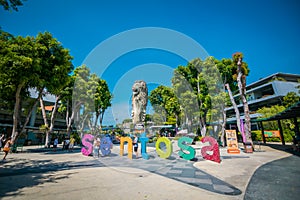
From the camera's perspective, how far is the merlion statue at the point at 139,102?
2078 cm

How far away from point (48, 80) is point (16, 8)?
31.4ft

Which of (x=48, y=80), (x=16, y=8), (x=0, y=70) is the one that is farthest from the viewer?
(x=48, y=80)

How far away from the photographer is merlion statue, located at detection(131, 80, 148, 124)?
2078 cm

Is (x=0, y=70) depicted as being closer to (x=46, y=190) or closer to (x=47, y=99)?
(x=46, y=190)

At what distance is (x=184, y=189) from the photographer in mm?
4688

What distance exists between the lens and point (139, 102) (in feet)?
68.9

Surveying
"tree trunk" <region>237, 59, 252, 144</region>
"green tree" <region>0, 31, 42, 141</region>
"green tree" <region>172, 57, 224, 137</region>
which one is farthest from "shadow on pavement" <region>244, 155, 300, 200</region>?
"green tree" <region>0, 31, 42, 141</region>

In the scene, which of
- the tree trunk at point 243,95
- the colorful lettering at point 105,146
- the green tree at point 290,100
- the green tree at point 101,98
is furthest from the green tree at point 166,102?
the colorful lettering at point 105,146

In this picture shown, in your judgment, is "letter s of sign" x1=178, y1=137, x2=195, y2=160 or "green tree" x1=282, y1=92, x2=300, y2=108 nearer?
"letter s of sign" x1=178, y1=137, x2=195, y2=160

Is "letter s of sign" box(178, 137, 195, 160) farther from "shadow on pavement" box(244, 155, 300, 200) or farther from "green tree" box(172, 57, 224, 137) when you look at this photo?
"green tree" box(172, 57, 224, 137)

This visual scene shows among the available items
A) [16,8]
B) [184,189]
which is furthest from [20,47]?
[184,189]

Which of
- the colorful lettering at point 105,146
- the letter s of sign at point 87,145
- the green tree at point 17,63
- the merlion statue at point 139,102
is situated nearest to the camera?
the green tree at point 17,63

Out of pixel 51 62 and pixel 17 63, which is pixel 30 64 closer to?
pixel 17 63

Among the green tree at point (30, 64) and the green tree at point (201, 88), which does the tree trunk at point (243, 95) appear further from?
the green tree at point (30, 64)
